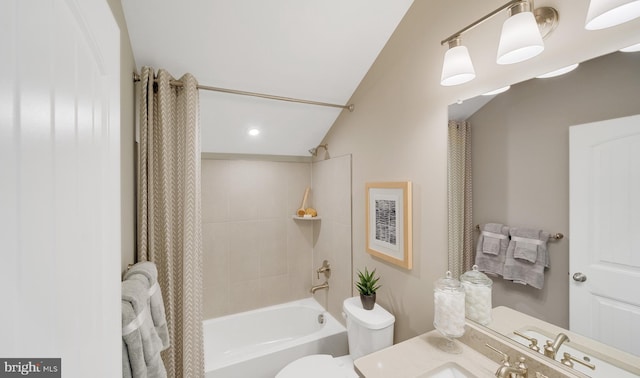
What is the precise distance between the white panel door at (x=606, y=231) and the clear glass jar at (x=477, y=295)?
0.88ft

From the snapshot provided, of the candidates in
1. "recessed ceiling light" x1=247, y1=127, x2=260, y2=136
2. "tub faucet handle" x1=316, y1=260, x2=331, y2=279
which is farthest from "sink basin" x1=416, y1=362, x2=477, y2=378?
"recessed ceiling light" x1=247, y1=127, x2=260, y2=136

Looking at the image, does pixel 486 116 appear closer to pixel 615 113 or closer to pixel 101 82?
pixel 615 113

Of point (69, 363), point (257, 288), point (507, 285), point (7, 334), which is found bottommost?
point (257, 288)

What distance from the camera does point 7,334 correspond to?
0.25 metres

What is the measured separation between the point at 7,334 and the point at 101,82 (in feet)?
1.88

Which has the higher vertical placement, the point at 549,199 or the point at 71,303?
the point at 549,199

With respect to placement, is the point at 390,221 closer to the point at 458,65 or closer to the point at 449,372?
the point at 449,372

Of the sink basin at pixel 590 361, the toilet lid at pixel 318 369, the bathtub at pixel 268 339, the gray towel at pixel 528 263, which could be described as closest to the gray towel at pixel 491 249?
the gray towel at pixel 528 263

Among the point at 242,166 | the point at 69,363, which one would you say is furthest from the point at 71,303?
the point at 242,166

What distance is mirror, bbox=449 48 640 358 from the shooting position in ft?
2.61

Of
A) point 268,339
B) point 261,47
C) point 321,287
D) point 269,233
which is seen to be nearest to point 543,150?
point 261,47

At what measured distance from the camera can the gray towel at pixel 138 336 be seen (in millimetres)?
710

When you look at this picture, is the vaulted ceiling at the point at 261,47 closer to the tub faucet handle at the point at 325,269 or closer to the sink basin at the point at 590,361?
the tub faucet handle at the point at 325,269

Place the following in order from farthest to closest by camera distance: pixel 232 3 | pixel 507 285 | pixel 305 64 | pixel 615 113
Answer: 1. pixel 305 64
2. pixel 232 3
3. pixel 507 285
4. pixel 615 113
